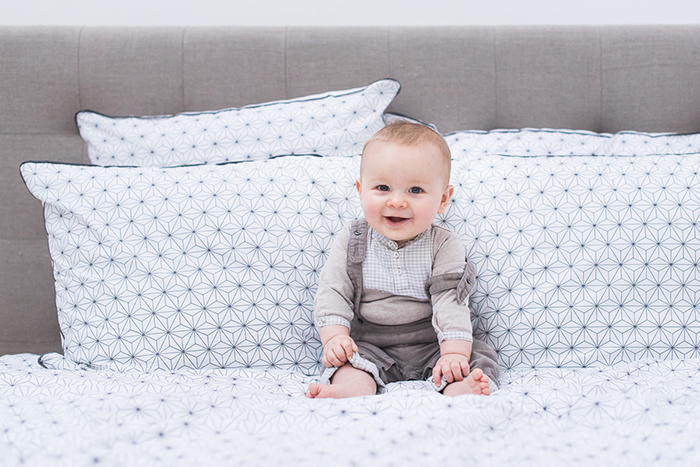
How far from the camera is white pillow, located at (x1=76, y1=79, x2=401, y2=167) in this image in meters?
1.24

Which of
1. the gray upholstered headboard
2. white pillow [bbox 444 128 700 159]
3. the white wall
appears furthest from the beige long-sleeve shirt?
the white wall

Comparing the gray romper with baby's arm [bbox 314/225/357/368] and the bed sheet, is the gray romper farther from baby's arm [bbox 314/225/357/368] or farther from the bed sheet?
the bed sheet

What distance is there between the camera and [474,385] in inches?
35.4

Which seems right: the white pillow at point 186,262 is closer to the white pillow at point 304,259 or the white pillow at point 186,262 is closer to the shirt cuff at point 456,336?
the white pillow at point 304,259

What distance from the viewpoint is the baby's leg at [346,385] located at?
90cm

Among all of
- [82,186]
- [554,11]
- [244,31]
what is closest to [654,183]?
[554,11]

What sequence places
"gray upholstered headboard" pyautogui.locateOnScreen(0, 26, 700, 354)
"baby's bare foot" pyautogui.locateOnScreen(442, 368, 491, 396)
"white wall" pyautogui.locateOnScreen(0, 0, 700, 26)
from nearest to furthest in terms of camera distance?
"baby's bare foot" pyautogui.locateOnScreen(442, 368, 491, 396) → "gray upholstered headboard" pyautogui.locateOnScreen(0, 26, 700, 354) → "white wall" pyautogui.locateOnScreen(0, 0, 700, 26)

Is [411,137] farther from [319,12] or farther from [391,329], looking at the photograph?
[319,12]

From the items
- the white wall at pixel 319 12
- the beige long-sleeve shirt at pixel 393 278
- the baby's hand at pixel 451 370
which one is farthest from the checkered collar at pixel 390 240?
the white wall at pixel 319 12

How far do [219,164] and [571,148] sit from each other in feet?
2.65

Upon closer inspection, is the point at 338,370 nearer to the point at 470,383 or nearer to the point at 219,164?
the point at 470,383

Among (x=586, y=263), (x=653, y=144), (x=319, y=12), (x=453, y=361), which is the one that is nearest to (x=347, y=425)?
(x=453, y=361)

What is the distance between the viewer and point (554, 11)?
157cm

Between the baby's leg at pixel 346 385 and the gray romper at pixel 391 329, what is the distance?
45 millimetres
